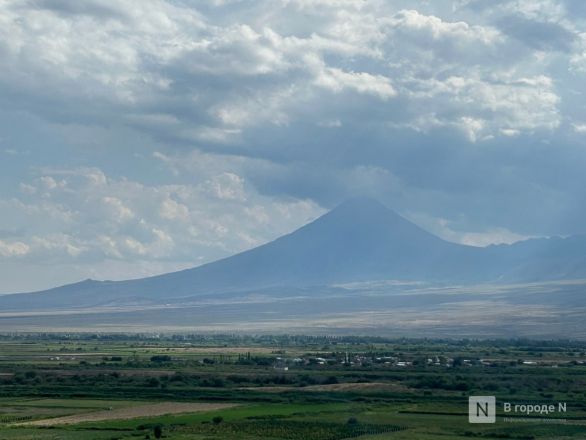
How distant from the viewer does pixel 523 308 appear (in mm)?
193250

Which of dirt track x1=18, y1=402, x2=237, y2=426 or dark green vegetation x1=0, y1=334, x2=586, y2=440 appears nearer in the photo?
dark green vegetation x1=0, y1=334, x2=586, y2=440

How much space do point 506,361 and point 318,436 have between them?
40.9 metres

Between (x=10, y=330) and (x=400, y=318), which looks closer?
(x=10, y=330)

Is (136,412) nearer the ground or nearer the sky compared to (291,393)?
nearer the ground

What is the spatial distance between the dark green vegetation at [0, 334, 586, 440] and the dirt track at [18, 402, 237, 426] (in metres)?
0.19

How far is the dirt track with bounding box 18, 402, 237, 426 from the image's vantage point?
41906 millimetres

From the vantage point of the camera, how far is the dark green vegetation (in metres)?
38.4

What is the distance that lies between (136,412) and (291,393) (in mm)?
10113

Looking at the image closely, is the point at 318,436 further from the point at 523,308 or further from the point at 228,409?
the point at 523,308

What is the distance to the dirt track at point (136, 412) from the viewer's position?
41906 mm

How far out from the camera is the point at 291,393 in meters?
52.5

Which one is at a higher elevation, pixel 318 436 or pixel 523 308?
pixel 523 308

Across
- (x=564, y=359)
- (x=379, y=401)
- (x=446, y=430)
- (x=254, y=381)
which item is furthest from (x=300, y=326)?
(x=446, y=430)

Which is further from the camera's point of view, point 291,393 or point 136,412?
point 291,393
